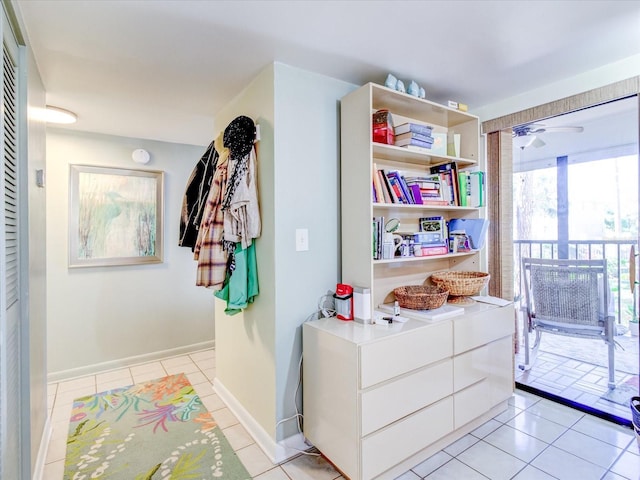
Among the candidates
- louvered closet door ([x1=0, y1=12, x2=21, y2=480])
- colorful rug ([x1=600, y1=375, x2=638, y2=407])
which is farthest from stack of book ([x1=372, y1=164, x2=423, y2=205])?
colorful rug ([x1=600, y1=375, x2=638, y2=407])

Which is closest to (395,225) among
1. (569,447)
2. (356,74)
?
(356,74)

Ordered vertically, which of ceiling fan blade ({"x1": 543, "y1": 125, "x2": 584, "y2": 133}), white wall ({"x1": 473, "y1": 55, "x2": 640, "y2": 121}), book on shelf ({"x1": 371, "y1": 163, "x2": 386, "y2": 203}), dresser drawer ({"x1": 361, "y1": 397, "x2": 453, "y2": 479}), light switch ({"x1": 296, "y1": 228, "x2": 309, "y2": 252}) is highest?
white wall ({"x1": 473, "y1": 55, "x2": 640, "y2": 121})

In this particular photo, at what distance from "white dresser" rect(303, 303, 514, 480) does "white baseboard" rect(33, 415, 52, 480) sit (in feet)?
4.68

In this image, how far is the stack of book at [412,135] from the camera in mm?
2184

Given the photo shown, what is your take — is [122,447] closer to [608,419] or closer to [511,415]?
[511,415]

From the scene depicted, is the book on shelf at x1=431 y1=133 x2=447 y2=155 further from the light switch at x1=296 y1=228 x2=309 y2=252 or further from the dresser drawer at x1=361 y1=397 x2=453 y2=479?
the dresser drawer at x1=361 y1=397 x2=453 y2=479

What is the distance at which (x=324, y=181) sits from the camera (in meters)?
2.13

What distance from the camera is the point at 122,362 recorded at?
3.34 metres

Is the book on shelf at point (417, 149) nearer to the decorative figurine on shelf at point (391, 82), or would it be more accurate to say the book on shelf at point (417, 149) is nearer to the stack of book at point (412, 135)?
the stack of book at point (412, 135)

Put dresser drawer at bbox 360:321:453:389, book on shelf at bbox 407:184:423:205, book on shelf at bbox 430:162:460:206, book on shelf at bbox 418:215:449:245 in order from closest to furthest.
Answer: dresser drawer at bbox 360:321:453:389
book on shelf at bbox 407:184:423:205
book on shelf at bbox 418:215:449:245
book on shelf at bbox 430:162:460:206

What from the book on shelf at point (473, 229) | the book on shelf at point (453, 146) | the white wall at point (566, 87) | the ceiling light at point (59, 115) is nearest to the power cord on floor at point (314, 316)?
the book on shelf at point (473, 229)

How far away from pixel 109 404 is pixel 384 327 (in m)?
2.28

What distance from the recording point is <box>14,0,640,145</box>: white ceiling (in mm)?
1500

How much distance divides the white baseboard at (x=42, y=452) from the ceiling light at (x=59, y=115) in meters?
2.18
